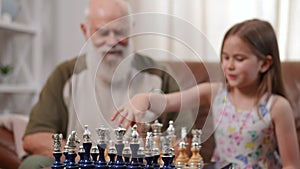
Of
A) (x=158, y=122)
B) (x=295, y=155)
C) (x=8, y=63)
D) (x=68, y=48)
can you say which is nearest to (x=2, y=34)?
(x=8, y=63)

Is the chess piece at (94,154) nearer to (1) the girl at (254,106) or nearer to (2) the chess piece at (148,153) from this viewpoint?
(2) the chess piece at (148,153)

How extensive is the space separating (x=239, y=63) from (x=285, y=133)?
0.27m

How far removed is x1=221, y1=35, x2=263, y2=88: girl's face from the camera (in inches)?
68.2

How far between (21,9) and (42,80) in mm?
424

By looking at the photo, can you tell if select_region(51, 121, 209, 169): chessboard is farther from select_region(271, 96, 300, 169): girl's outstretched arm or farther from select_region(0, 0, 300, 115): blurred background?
select_region(0, 0, 300, 115): blurred background

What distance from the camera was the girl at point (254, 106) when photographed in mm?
1731

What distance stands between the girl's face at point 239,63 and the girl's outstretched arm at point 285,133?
0.12 meters

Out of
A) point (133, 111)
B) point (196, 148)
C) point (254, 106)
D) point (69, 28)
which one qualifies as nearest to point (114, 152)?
point (133, 111)

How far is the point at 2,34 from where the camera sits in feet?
9.75

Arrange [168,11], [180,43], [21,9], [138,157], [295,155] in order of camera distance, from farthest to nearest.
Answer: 1. [21,9]
2. [168,11]
3. [295,155]
4. [180,43]
5. [138,157]

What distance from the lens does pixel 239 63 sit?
1.73 metres

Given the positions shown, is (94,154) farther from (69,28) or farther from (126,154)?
(69,28)

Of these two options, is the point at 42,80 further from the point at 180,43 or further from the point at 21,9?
the point at 180,43

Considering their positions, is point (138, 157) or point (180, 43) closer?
point (138, 157)
